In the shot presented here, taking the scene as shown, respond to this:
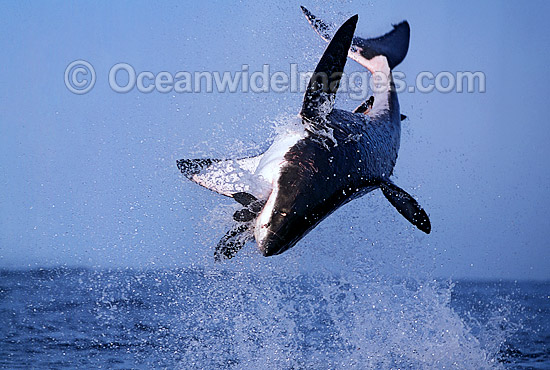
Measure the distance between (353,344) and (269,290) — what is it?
6.70 feet

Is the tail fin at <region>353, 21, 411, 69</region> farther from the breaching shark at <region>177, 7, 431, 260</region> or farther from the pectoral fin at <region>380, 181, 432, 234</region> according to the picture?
the pectoral fin at <region>380, 181, 432, 234</region>

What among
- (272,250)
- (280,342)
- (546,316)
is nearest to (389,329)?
(280,342)

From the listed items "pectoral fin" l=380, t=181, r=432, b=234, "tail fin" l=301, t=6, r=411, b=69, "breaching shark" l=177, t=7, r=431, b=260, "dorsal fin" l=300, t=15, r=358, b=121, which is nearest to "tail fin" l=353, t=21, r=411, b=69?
"tail fin" l=301, t=6, r=411, b=69

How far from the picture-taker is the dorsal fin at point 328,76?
17.7 ft

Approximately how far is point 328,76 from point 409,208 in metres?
1.71

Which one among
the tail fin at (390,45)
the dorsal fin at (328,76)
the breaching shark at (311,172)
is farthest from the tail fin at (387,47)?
the dorsal fin at (328,76)

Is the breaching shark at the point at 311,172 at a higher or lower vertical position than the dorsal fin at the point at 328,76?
lower

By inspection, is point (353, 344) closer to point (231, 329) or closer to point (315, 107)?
point (231, 329)

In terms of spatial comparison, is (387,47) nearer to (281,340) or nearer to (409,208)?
(409,208)

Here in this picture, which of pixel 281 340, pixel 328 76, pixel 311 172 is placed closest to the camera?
pixel 311 172

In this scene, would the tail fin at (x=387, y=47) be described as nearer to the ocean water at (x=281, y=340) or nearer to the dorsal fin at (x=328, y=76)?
the dorsal fin at (x=328, y=76)

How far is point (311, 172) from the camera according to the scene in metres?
5.00

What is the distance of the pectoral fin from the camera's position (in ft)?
19.4

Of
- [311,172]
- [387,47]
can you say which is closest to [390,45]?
[387,47]
